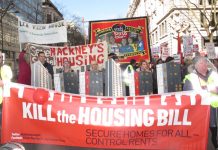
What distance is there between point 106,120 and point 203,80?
165cm

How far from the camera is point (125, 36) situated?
13.2m

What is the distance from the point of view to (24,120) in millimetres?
6871

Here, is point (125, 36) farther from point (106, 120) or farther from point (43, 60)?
point (106, 120)

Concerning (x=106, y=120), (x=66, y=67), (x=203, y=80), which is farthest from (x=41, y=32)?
(x=203, y=80)

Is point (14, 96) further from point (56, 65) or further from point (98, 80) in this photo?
point (56, 65)

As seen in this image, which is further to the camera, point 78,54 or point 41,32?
point 78,54

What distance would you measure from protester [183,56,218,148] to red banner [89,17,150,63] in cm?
598

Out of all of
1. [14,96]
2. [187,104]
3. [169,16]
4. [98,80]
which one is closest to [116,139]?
[187,104]

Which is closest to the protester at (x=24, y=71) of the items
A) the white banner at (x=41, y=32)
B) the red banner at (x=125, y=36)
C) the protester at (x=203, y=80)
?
the white banner at (x=41, y=32)

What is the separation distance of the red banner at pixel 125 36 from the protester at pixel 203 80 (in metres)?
5.98

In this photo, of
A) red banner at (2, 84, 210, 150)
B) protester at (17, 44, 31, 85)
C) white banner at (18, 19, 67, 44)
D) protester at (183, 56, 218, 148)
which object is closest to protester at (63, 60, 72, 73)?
white banner at (18, 19, 67, 44)

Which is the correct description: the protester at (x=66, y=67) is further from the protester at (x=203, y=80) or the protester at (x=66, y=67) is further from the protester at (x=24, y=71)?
the protester at (x=203, y=80)

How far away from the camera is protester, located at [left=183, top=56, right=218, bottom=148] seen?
7028mm

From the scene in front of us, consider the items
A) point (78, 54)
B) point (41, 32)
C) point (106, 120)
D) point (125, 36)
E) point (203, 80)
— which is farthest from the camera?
point (125, 36)
